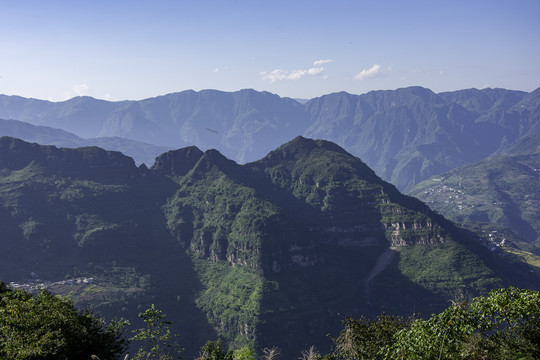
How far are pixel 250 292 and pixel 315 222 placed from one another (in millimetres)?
57494

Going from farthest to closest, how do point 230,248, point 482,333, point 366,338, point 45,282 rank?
1. point 230,248
2. point 45,282
3. point 366,338
4. point 482,333

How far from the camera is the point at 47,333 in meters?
27.8

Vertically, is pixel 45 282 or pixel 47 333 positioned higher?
pixel 47 333

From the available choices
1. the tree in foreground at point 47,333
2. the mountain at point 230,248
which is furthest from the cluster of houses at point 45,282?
the tree in foreground at point 47,333

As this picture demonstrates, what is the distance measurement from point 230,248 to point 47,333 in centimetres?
12409

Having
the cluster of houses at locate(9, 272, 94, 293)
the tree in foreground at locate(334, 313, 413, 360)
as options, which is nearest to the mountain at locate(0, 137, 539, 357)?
the cluster of houses at locate(9, 272, 94, 293)

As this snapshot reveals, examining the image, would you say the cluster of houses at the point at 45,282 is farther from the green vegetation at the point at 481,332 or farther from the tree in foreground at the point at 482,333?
the tree in foreground at the point at 482,333

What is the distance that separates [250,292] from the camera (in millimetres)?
130500

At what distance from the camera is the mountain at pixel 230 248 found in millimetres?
127125

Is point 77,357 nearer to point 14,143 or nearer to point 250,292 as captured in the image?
point 250,292

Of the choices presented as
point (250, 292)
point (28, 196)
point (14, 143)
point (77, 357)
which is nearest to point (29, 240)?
point (28, 196)

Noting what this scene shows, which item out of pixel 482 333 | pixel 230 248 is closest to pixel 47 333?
pixel 482 333

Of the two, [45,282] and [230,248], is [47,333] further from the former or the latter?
[230,248]

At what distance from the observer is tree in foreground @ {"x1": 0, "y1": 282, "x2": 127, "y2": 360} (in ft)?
87.4
